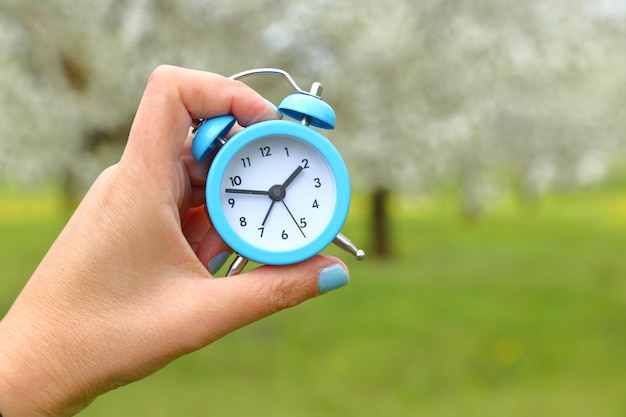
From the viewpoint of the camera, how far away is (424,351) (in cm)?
884

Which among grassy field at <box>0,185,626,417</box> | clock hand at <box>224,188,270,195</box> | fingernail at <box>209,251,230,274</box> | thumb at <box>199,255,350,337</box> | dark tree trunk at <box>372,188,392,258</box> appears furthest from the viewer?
dark tree trunk at <box>372,188,392,258</box>

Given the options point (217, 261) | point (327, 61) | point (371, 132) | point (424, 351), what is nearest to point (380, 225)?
point (424, 351)

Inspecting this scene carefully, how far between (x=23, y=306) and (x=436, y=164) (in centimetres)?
674

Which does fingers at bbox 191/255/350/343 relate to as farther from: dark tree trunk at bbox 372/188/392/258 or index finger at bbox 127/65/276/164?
dark tree trunk at bbox 372/188/392/258

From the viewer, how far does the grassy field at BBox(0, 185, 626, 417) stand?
7297mm

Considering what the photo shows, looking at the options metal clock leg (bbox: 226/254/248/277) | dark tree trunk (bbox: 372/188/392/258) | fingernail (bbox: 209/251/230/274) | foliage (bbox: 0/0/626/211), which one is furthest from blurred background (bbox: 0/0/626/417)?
metal clock leg (bbox: 226/254/248/277)

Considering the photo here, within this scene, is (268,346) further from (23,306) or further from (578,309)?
(23,306)

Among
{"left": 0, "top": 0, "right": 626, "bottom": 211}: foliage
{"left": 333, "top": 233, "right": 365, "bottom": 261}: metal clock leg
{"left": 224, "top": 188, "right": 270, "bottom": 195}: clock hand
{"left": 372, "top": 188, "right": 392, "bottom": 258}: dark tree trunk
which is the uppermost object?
{"left": 372, "top": 188, "right": 392, "bottom": 258}: dark tree trunk

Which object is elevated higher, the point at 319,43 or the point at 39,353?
the point at 319,43

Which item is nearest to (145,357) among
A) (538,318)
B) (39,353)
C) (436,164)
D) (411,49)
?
(39,353)

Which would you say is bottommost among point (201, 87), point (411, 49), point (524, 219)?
point (201, 87)

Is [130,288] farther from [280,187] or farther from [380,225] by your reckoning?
[380,225]

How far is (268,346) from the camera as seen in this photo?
30.1 feet

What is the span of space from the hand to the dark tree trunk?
12256mm
